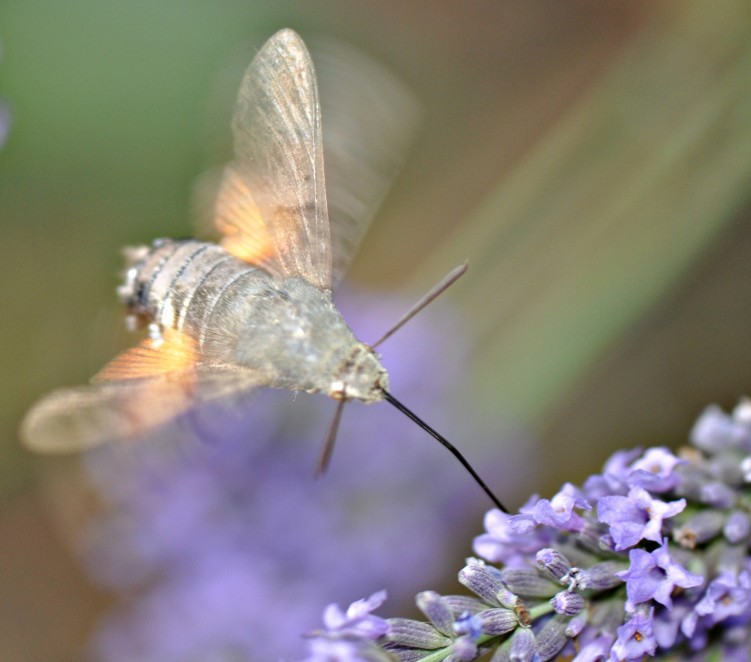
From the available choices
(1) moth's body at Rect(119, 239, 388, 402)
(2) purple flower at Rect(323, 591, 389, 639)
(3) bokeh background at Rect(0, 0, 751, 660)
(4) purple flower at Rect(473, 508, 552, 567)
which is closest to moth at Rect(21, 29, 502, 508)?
(1) moth's body at Rect(119, 239, 388, 402)

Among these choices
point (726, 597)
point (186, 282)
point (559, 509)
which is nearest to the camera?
point (559, 509)

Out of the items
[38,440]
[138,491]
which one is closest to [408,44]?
[138,491]

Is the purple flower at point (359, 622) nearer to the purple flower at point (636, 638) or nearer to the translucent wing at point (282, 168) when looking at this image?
the purple flower at point (636, 638)

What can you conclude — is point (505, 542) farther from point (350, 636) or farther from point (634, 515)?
point (350, 636)

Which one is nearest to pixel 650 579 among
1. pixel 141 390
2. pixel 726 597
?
pixel 726 597

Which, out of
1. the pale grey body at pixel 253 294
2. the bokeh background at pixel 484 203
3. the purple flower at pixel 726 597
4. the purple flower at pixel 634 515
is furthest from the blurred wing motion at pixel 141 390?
the bokeh background at pixel 484 203

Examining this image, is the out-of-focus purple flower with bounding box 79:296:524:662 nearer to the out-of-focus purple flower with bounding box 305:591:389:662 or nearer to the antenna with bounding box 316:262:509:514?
the antenna with bounding box 316:262:509:514
